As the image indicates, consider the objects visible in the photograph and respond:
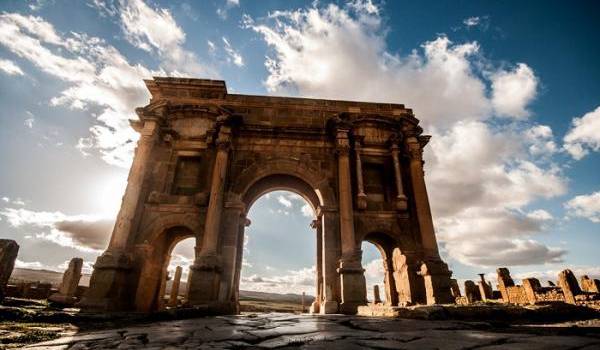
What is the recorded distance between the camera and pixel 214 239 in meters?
9.27

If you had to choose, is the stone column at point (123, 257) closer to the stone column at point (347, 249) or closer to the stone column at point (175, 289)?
the stone column at point (347, 249)

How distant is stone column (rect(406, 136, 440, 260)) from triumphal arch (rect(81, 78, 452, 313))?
1.6 inches

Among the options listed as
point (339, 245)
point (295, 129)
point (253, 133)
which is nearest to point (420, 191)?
point (339, 245)

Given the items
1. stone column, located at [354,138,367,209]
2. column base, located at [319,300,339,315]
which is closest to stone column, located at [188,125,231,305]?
column base, located at [319,300,339,315]

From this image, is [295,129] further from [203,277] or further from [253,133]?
[203,277]

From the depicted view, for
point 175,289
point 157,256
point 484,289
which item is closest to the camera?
point 157,256

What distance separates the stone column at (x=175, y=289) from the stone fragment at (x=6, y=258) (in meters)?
12.8

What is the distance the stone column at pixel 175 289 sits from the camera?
1785 cm

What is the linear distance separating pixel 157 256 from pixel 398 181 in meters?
9.28

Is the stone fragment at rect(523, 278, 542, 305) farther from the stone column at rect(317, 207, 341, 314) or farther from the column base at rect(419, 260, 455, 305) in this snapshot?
the stone column at rect(317, 207, 341, 314)

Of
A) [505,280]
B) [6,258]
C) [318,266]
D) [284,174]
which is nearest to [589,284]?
[505,280]

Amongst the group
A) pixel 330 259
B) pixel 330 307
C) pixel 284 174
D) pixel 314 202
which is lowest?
pixel 330 307

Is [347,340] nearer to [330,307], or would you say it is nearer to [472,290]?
[330,307]

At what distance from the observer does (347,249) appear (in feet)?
30.3
